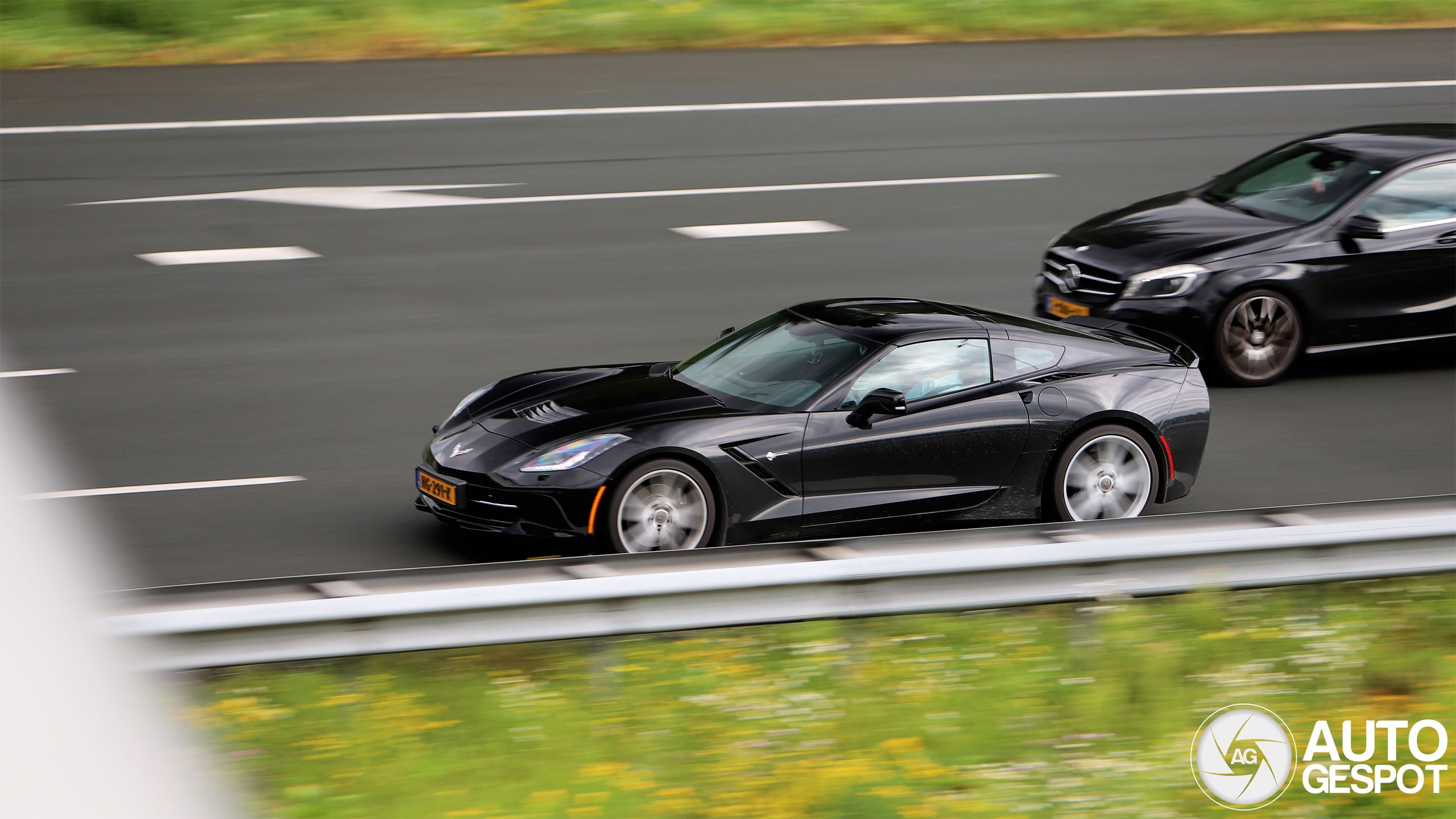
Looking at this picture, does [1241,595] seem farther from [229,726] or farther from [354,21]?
[354,21]

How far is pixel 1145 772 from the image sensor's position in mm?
4449

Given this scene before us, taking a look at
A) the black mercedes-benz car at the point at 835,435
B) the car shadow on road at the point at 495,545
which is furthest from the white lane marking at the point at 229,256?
the car shadow on road at the point at 495,545

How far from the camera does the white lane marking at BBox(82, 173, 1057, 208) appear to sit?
13727 mm

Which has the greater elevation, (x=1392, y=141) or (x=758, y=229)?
(x=1392, y=141)

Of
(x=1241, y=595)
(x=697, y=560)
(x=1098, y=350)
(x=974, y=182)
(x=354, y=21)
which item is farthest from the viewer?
(x=354, y=21)

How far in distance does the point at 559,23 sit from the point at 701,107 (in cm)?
287

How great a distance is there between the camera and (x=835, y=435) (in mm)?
7145

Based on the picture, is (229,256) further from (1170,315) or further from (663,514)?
(1170,315)

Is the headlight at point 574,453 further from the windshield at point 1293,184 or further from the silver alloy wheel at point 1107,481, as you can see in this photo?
the windshield at point 1293,184

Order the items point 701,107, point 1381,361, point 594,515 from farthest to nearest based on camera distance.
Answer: point 701,107 < point 1381,361 < point 594,515

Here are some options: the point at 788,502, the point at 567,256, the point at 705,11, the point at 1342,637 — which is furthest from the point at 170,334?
the point at 705,11

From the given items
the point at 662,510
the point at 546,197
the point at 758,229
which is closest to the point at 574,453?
the point at 662,510

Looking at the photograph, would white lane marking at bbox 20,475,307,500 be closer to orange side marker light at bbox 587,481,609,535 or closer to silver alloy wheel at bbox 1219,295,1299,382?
orange side marker light at bbox 587,481,609,535

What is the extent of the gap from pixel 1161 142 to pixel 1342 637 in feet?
39.9
